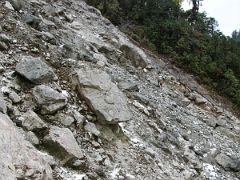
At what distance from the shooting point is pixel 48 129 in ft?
28.0

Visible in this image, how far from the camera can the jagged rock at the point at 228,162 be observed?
11.8m

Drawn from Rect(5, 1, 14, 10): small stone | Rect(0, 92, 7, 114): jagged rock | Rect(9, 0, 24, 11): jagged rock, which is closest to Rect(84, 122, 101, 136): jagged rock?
Rect(0, 92, 7, 114): jagged rock

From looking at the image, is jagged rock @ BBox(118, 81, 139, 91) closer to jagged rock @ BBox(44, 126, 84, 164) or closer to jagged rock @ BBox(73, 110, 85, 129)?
jagged rock @ BBox(73, 110, 85, 129)

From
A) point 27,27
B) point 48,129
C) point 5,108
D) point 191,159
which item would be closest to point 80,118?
point 48,129

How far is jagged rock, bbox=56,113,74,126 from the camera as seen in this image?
9162 mm

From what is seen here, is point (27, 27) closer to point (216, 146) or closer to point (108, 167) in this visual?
point (108, 167)

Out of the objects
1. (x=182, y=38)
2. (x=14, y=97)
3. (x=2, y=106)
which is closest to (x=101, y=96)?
(x=14, y=97)

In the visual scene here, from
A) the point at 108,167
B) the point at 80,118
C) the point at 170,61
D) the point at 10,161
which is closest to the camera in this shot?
the point at 10,161

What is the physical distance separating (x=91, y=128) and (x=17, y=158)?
282cm

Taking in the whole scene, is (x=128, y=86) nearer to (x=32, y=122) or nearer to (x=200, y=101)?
(x=200, y=101)

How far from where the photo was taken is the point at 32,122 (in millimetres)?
8477

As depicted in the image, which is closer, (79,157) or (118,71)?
(79,157)

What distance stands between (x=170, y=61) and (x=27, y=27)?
8822mm

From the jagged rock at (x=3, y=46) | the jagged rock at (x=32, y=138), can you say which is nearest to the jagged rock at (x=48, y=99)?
the jagged rock at (x=32, y=138)
